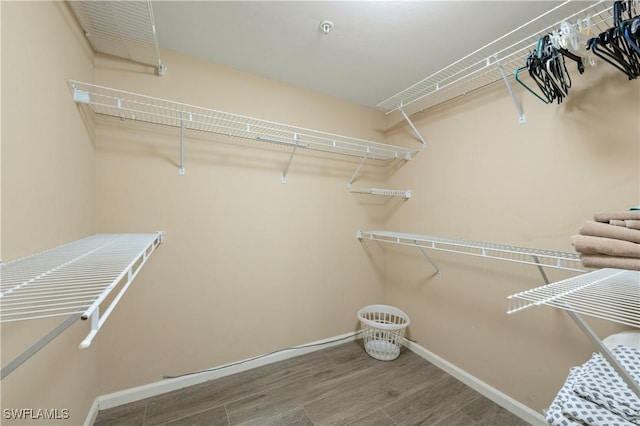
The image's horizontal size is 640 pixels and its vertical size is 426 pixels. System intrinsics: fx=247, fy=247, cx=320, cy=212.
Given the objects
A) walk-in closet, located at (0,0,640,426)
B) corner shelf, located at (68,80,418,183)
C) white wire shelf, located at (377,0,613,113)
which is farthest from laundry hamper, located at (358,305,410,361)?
white wire shelf, located at (377,0,613,113)

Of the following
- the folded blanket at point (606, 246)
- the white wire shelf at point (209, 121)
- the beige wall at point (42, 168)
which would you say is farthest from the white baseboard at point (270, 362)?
the white wire shelf at point (209, 121)

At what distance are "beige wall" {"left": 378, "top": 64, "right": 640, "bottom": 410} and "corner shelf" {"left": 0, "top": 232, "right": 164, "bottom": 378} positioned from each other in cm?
192

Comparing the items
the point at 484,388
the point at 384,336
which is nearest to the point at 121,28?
the point at 384,336

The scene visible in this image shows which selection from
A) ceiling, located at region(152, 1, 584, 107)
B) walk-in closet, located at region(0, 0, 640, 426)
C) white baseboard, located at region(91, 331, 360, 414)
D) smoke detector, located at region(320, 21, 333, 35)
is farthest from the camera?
white baseboard, located at region(91, 331, 360, 414)

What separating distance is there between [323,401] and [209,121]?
2.00 metres

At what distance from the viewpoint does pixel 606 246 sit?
0.71 meters

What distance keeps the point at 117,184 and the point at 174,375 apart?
1.27 metres

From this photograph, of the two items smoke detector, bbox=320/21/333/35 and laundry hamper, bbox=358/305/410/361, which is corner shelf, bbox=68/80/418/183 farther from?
laundry hamper, bbox=358/305/410/361

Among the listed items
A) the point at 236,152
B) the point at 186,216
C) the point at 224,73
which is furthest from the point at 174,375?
the point at 224,73

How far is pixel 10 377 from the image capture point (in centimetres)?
72

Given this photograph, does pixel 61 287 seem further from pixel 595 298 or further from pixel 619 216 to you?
pixel 619 216

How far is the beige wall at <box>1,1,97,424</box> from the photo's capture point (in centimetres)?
73

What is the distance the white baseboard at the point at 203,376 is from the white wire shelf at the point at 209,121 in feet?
→ 5.33

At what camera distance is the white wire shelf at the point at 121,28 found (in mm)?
1165
